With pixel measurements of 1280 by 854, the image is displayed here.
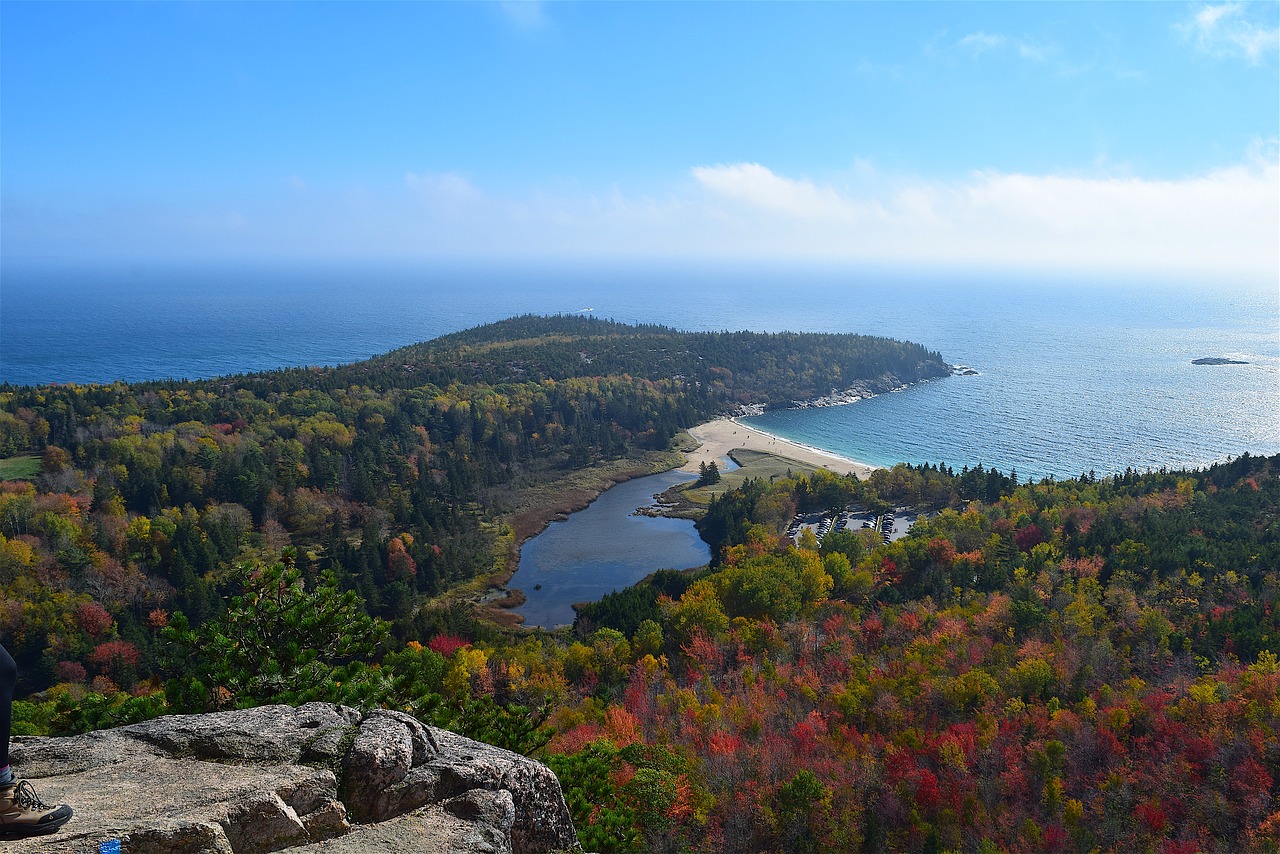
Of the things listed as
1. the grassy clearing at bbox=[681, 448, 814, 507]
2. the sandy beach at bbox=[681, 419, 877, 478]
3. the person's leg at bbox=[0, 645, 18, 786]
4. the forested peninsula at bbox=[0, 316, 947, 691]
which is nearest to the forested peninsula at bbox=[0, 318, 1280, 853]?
the forested peninsula at bbox=[0, 316, 947, 691]

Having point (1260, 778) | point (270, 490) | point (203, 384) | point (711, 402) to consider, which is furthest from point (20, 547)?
point (711, 402)

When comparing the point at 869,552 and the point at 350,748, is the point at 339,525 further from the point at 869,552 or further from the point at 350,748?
the point at 350,748

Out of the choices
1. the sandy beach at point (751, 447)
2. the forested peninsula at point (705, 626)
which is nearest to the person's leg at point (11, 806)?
the forested peninsula at point (705, 626)

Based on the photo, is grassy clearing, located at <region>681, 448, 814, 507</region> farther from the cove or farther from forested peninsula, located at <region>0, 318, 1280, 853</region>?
the cove

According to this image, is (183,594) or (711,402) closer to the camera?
Result: (183,594)

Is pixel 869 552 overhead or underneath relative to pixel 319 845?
underneath

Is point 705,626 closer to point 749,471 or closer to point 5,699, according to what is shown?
point 5,699
